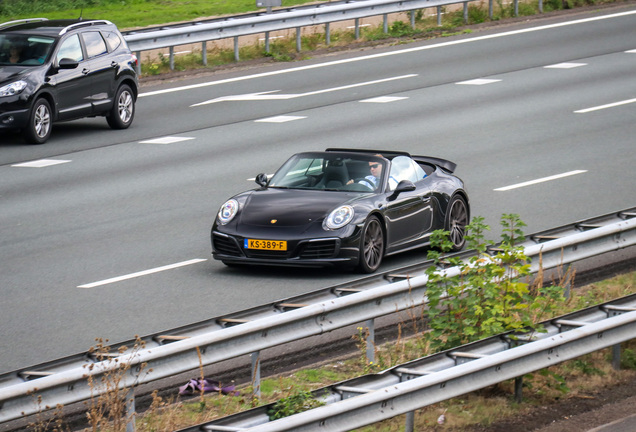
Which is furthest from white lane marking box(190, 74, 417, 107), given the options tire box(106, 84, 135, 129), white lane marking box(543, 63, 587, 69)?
white lane marking box(543, 63, 587, 69)

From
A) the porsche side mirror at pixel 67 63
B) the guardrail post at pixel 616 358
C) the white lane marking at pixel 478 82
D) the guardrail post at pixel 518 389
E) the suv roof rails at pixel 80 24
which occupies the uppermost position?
the suv roof rails at pixel 80 24

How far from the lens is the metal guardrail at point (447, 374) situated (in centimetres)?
701

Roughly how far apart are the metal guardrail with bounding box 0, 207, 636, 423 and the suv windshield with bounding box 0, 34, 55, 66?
41.1 ft

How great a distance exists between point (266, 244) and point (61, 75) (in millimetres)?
9749

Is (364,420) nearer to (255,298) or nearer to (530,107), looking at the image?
(255,298)

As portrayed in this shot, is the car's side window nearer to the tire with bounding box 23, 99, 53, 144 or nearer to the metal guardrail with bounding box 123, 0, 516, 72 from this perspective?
the tire with bounding box 23, 99, 53, 144

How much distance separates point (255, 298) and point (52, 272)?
2469mm

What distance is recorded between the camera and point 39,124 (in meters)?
21.0

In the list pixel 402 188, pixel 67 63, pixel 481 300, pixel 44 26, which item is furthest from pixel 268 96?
pixel 481 300

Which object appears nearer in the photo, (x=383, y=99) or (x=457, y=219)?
(x=457, y=219)

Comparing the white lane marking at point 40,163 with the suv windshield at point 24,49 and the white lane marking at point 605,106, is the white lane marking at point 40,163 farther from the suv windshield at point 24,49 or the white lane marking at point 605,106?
the white lane marking at point 605,106

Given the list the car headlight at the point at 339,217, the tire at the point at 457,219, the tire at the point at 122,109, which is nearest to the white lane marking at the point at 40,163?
the tire at the point at 122,109

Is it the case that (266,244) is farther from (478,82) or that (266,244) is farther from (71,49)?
(478,82)

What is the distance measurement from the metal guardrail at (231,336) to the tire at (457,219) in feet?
10.5
